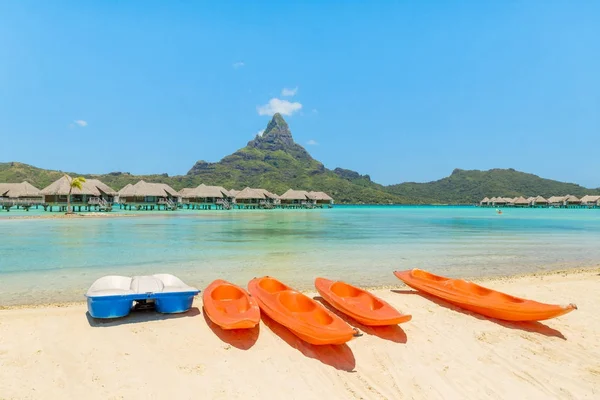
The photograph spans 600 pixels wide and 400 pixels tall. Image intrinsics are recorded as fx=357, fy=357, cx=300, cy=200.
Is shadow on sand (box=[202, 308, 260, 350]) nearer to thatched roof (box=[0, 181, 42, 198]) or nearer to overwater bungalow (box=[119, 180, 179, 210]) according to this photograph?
overwater bungalow (box=[119, 180, 179, 210])

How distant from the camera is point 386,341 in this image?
4.45 metres

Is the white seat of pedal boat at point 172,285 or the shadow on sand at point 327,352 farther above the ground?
the white seat of pedal boat at point 172,285

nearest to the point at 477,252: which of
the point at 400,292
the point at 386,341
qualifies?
the point at 400,292

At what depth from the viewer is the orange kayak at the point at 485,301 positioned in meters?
4.91

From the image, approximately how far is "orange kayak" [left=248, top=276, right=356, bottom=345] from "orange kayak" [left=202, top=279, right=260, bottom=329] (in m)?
0.21

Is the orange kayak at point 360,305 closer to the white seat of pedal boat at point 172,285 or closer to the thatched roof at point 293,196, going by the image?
the white seat of pedal boat at point 172,285

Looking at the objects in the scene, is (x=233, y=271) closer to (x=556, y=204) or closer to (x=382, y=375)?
(x=382, y=375)

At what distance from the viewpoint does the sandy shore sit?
3.42m

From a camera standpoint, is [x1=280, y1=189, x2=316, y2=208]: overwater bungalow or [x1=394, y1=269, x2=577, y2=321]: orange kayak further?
[x1=280, y1=189, x2=316, y2=208]: overwater bungalow

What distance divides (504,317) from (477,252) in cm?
875

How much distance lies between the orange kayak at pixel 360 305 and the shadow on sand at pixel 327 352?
58cm

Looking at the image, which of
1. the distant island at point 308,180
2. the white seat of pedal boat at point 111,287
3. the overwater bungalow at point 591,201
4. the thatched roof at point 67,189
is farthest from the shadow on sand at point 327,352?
the overwater bungalow at point 591,201

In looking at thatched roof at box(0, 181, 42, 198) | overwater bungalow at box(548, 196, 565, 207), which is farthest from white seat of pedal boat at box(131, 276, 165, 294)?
overwater bungalow at box(548, 196, 565, 207)

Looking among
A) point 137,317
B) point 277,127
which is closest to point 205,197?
point 137,317
